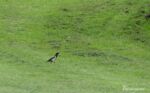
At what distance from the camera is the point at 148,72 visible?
4866cm

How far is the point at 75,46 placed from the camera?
193 ft

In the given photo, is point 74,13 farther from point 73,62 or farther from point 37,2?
point 73,62

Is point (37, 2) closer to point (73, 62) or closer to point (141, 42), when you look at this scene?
point (141, 42)

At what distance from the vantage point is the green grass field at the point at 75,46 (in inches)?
1570

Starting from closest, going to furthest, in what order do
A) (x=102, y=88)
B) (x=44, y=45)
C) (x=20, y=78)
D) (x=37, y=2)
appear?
(x=102, y=88), (x=20, y=78), (x=44, y=45), (x=37, y=2)

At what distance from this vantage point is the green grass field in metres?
39.9

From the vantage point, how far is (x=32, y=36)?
204 ft

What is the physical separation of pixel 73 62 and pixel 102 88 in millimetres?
13558

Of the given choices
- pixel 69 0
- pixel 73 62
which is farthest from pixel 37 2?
pixel 73 62

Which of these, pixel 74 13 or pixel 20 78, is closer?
pixel 20 78

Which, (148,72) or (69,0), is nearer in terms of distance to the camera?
(148,72)

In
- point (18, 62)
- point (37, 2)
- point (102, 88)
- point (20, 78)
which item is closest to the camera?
point (102, 88)

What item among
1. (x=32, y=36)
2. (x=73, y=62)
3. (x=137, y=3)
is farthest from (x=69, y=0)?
(x=73, y=62)

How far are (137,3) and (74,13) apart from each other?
9.14m
